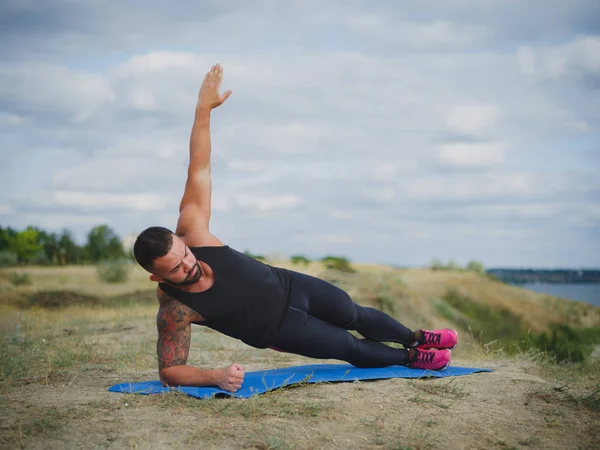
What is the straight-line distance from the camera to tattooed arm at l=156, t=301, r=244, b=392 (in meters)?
4.22

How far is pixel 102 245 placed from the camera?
79.9ft

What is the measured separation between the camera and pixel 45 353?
6305mm

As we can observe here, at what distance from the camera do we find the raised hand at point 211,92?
4809 mm

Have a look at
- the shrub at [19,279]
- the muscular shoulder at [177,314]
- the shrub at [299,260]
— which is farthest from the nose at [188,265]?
the shrub at [299,260]

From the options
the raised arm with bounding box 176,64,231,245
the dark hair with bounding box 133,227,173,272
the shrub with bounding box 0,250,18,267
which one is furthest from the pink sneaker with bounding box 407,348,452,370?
the shrub with bounding box 0,250,18,267

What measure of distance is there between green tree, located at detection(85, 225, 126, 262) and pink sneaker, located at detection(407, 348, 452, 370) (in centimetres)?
1976

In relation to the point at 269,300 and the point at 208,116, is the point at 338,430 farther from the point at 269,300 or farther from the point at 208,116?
the point at 208,116

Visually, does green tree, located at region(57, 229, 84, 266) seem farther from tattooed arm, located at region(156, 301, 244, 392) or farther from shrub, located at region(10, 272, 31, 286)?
tattooed arm, located at region(156, 301, 244, 392)

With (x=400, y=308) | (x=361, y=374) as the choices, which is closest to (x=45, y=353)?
(x=361, y=374)

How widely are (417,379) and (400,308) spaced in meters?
11.1

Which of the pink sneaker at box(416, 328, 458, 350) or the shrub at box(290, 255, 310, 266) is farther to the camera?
the shrub at box(290, 255, 310, 266)

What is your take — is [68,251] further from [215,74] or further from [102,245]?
[215,74]

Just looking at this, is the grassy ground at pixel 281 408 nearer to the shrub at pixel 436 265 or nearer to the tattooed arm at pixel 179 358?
the tattooed arm at pixel 179 358

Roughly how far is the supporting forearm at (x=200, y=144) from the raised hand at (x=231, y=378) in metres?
1.40
